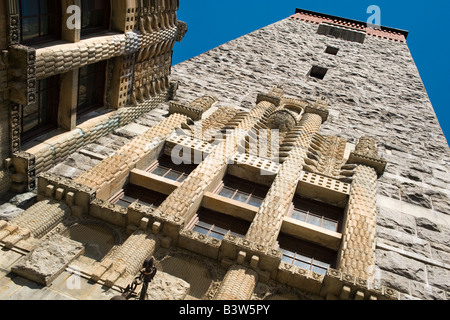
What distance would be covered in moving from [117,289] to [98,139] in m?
6.82

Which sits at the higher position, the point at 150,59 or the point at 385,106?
the point at 150,59

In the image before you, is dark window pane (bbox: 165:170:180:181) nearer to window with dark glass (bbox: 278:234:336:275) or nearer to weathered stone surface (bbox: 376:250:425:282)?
window with dark glass (bbox: 278:234:336:275)

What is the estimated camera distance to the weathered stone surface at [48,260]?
6.03 meters

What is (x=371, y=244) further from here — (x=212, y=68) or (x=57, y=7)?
(x=212, y=68)

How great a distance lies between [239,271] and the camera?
8.16m

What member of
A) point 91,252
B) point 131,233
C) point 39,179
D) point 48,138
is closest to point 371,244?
point 131,233

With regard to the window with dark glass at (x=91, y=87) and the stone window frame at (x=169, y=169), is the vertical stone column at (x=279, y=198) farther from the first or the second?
the window with dark glass at (x=91, y=87)

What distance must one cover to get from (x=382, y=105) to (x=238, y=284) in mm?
14910

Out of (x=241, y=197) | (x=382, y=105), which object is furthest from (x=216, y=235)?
(x=382, y=105)

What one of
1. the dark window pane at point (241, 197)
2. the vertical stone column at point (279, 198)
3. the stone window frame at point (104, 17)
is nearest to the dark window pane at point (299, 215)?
the vertical stone column at point (279, 198)

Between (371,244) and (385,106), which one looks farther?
(385,106)

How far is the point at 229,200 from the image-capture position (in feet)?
34.0

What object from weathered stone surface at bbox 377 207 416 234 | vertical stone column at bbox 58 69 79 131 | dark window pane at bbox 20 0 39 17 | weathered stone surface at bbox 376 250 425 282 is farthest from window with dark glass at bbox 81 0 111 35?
weathered stone surface at bbox 376 250 425 282

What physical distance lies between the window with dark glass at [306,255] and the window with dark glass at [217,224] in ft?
3.16
